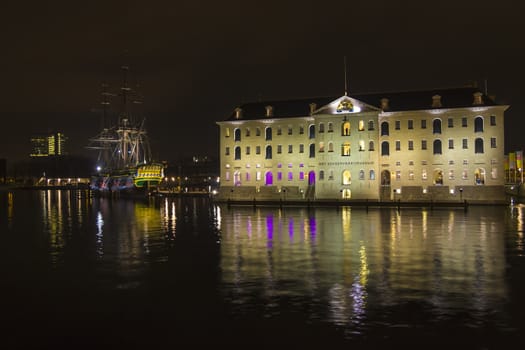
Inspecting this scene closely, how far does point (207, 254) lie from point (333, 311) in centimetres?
1250

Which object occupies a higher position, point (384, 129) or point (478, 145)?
point (384, 129)

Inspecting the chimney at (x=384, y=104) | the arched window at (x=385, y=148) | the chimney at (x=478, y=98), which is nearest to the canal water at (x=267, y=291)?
the arched window at (x=385, y=148)

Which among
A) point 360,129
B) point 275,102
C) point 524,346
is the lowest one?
point 524,346

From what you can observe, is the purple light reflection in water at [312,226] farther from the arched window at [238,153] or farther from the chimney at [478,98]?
the arched window at [238,153]

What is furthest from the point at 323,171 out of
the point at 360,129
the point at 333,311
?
the point at 333,311

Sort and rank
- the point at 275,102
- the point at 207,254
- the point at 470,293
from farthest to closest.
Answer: the point at 275,102, the point at 207,254, the point at 470,293

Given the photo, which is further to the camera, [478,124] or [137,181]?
[137,181]

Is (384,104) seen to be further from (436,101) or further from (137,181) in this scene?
(137,181)

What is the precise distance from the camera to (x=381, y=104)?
7644 cm

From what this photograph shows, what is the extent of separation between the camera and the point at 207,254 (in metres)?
27.7

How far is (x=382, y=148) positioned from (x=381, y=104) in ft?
19.3

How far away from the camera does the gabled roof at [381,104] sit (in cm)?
7438

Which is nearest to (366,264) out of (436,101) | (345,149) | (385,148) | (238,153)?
(345,149)

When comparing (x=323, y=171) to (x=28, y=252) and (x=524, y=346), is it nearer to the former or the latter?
(x=28, y=252)
